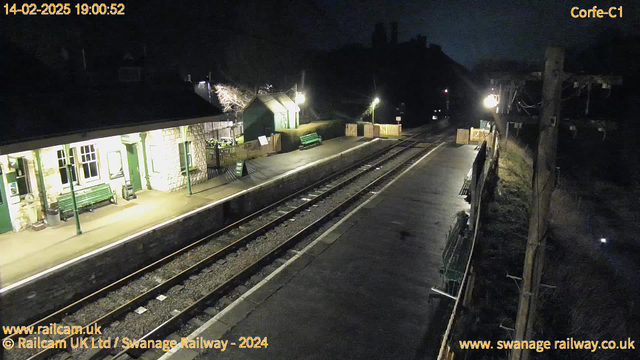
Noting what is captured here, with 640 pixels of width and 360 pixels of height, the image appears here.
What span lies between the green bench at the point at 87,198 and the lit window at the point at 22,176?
888mm

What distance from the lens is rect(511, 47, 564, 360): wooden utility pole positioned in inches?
178

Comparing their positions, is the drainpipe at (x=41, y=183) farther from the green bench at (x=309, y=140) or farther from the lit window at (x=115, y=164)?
the green bench at (x=309, y=140)

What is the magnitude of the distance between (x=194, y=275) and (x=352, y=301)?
426 centimetres

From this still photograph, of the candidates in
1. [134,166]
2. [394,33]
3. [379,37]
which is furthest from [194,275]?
[394,33]

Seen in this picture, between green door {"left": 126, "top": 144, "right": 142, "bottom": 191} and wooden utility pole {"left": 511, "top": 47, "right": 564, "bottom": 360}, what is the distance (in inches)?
534

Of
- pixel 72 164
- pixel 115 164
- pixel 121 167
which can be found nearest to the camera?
pixel 72 164

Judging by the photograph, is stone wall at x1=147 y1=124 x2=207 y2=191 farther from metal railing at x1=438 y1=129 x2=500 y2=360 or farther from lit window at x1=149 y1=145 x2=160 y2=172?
metal railing at x1=438 y1=129 x2=500 y2=360

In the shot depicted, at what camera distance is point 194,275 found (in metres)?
9.90

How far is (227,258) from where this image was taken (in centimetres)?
1074

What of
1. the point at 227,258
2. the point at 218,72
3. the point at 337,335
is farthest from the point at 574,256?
the point at 218,72

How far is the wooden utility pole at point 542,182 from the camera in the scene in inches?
178

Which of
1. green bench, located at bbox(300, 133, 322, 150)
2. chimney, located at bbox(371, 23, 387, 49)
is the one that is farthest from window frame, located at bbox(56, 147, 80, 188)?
chimney, located at bbox(371, 23, 387, 49)

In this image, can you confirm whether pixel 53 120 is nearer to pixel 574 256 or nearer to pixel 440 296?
pixel 440 296

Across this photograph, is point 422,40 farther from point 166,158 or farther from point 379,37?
point 166,158
